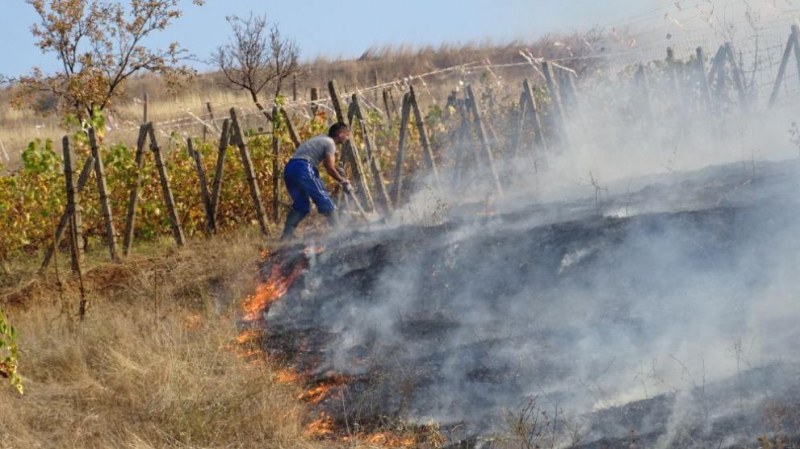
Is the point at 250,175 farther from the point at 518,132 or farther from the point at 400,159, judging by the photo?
the point at 518,132

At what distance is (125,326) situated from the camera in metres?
9.59

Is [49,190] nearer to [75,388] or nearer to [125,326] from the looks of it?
[125,326]

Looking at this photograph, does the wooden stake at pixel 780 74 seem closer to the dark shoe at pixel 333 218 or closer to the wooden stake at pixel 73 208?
the dark shoe at pixel 333 218

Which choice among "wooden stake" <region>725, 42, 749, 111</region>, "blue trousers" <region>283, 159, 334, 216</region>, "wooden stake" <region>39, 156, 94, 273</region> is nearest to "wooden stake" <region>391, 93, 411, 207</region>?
"blue trousers" <region>283, 159, 334, 216</region>

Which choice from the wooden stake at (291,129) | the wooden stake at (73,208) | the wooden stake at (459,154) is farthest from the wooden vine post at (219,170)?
the wooden stake at (459,154)

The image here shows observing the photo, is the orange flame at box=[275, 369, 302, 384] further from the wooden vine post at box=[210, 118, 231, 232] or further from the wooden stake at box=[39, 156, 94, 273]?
the wooden vine post at box=[210, 118, 231, 232]

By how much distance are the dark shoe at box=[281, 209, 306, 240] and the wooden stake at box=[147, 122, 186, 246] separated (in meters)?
1.52

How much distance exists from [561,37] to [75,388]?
1099 inches

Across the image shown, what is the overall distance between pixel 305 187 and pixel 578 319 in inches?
170

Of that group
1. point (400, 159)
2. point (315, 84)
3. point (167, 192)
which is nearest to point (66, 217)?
point (167, 192)

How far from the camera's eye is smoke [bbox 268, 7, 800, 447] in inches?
266

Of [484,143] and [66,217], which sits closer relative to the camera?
[66,217]

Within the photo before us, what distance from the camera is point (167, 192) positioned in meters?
12.8

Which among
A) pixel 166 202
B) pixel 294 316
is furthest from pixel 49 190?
pixel 294 316
